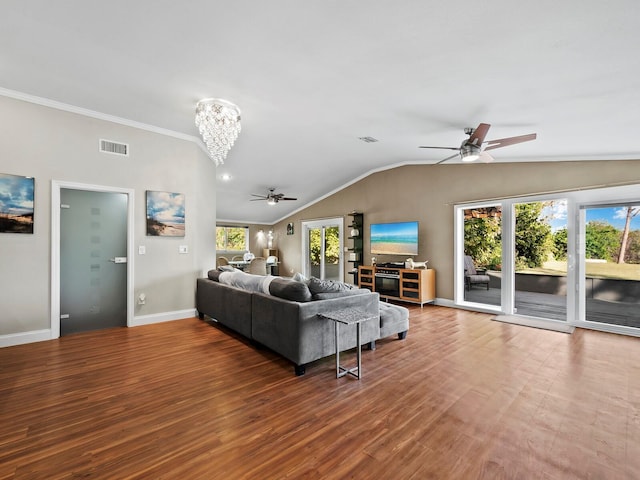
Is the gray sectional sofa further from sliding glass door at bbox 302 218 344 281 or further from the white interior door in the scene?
sliding glass door at bbox 302 218 344 281

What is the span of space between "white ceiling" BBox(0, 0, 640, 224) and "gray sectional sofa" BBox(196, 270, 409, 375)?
7.00 ft

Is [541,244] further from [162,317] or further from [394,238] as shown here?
[162,317]

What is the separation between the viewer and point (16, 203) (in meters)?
3.59

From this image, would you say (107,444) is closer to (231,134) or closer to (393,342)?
(393,342)

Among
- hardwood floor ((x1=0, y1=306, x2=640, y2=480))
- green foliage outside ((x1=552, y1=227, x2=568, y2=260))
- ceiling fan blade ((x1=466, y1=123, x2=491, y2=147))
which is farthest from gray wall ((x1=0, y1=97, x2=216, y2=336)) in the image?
green foliage outside ((x1=552, y1=227, x2=568, y2=260))

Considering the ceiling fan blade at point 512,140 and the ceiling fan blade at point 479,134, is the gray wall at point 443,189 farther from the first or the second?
the ceiling fan blade at point 479,134

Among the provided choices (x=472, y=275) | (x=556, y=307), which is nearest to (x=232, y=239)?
(x=472, y=275)

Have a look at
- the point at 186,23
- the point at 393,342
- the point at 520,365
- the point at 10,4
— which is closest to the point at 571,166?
the point at 520,365

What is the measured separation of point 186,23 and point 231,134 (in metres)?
1.54

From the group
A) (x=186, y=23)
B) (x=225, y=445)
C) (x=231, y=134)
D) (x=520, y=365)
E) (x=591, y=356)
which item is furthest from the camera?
(x=231, y=134)

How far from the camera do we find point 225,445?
5.98ft

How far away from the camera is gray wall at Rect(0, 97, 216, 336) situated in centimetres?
358

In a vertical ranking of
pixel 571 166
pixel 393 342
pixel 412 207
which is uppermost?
pixel 571 166

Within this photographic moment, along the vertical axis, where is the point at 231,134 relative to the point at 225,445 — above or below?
above
